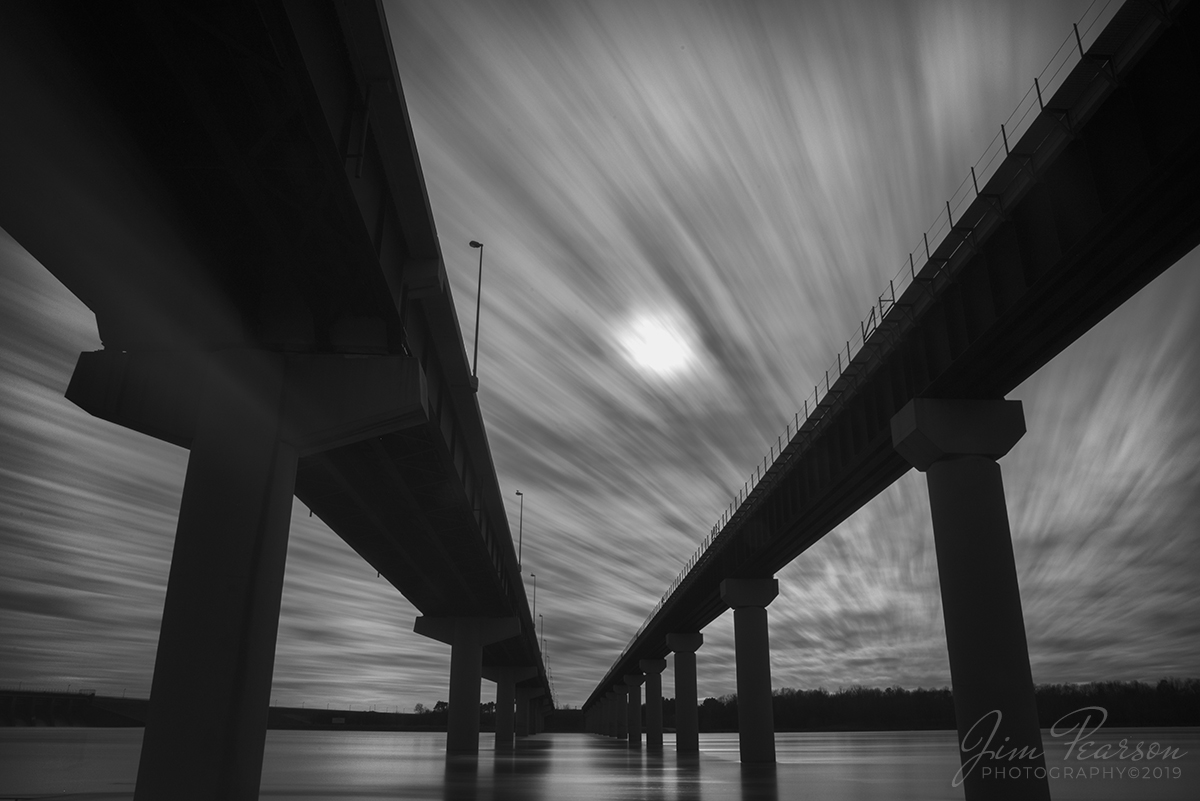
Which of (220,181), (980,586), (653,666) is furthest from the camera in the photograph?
(653,666)

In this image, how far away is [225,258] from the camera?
1592 cm

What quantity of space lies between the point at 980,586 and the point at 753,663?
2344 centimetres

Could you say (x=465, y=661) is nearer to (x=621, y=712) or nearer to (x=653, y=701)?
(x=653, y=701)

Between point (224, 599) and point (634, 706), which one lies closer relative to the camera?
point (224, 599)

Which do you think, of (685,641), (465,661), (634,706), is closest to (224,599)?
(465,661)

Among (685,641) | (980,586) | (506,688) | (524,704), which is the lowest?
(524,704)

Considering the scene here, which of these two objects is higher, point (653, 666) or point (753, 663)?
point (653, 666)

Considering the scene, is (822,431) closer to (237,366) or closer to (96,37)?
(237,366)

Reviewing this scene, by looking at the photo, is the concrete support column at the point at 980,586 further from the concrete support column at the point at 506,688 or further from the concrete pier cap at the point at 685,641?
the concrete support column at the point at 506,688

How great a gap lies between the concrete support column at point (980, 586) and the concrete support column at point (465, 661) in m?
39.1

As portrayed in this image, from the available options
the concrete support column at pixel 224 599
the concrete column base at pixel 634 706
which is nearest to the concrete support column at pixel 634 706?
the concrete column base at pixel 634 706

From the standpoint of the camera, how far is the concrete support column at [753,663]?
39.5m

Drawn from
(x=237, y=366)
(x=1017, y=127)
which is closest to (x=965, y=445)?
(x=1017, y=127)

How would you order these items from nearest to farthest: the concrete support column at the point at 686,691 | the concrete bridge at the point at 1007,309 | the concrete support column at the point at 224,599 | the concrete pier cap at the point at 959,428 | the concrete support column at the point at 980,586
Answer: the concrete bridge at the point at 1007,309 → the concrete support column at the point at 224,599 → the concrete support column at the point at 980,586 → the concrete pier cap at the point at 959,428 → the concrete support column at the point at 686,691
